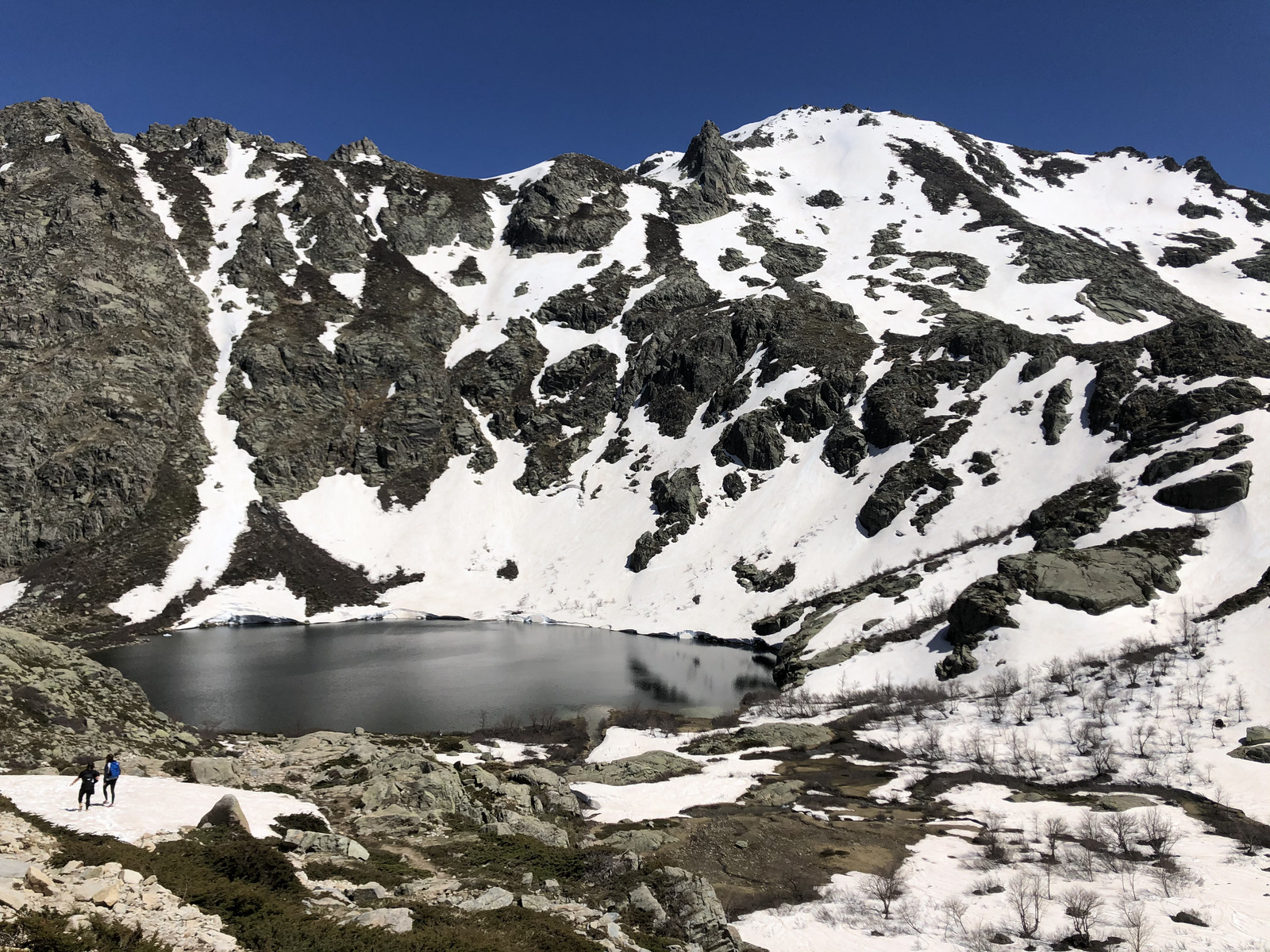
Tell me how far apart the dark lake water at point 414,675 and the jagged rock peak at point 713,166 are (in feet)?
456

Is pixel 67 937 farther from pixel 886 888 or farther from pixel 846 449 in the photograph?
pixel 846 449

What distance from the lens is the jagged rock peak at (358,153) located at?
172800 millimetres

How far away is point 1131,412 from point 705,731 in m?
64.8

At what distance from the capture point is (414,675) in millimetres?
61875

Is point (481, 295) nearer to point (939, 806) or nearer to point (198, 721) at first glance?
point (198, 721)

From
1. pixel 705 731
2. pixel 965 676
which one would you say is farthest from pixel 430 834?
pixel 965 676

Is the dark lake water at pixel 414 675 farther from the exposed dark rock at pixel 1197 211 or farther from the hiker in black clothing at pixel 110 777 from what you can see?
the exposed dark rock at pixel 1197 211

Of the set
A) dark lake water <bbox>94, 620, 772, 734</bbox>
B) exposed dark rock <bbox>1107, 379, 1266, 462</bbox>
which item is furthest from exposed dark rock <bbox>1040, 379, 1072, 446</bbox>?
dark lake water <bbox>94, 620, 772, 734</bbox>

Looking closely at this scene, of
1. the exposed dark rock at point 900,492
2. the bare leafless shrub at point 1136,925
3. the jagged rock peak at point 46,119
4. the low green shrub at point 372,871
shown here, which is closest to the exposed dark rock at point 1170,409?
the exposed dark rock at point 900,492

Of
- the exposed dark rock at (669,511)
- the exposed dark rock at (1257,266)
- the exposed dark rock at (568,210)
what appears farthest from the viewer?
the exposed dark rock at (568,210)

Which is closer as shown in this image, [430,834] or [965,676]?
[430,834]

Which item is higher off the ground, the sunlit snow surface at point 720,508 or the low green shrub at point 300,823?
the sunlit snow surface at point 720,508

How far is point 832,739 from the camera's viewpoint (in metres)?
44.2

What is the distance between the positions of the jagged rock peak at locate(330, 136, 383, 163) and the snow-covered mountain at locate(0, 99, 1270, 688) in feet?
5.49
